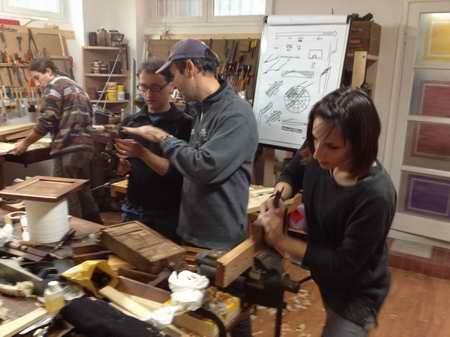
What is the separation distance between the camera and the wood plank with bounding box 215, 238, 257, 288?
3.69 ft

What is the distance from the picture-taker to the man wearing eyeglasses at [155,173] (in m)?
1.84

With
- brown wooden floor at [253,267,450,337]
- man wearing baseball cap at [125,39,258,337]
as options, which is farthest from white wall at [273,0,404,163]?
man wearing baseball cap at [125,39,258,337]

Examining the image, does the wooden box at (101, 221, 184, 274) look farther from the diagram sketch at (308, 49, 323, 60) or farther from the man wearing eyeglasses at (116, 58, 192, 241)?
the diagram sketch at (308, 49, 323, 60)

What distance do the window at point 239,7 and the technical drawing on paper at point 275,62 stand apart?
0.92 meters

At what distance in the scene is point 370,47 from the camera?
3.17 m

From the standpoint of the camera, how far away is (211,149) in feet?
4.79

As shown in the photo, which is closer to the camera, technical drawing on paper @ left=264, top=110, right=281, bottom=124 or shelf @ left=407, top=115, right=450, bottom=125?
technical drawing on paper @ left=264, top=110, right=281, bottom=124

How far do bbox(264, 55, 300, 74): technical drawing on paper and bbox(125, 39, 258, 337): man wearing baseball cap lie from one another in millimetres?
1743

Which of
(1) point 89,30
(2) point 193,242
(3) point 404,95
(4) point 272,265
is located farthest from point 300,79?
(1) point 89,30

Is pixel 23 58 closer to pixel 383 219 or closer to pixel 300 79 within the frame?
pixel 300 79

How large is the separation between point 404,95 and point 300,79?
0.95 metres

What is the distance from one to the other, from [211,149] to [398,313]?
6.61 ft

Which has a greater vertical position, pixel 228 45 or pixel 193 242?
pixel 228 45

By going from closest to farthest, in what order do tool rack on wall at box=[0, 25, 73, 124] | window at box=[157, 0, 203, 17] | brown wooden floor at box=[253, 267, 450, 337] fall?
1. brown wooden floor at box=[253, 267, 450, 337]
2. tool rack on wall at box=[0, 25, 73, 124]
3. window at box=[157, 0, 203, 17]
